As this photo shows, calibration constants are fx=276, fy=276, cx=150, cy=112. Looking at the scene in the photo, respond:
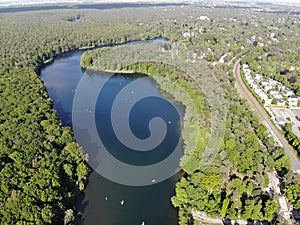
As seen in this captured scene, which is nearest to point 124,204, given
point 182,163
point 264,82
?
point 182,163

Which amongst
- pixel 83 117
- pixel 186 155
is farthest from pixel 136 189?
pixel 83 117

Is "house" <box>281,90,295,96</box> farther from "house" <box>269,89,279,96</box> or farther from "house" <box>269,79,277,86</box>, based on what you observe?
"house" <box>269,79,277,86</box>

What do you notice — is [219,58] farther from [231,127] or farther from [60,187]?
[60,187]

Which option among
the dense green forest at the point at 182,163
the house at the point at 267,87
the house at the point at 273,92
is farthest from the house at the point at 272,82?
the dense green forest at the point at 182,163

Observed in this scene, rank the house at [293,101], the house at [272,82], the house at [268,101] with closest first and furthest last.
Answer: the house at [293,101] → the house at [268,101] → the house at [272,82]

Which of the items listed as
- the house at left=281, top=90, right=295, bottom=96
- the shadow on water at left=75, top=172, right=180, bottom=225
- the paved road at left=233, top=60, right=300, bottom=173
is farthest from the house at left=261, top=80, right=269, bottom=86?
the shadow on water at left=75, top=172, right=180, bottom=225

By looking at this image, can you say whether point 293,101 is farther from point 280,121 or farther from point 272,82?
point 272,82

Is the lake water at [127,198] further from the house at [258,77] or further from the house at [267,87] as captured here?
the house at [258,77]

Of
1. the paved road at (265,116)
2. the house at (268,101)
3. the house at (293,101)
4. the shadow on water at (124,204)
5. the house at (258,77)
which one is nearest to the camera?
the shadow on water at (124,204)
